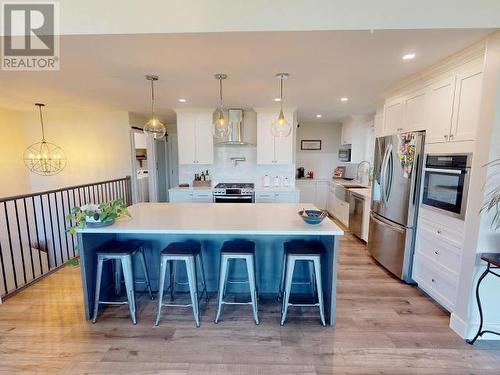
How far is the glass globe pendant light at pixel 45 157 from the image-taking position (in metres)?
A: 5.07

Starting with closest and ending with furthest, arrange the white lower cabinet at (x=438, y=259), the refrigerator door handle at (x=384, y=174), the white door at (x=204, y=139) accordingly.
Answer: the white lower cabinet at (x=438, y=259)
the refrigerator door handle at (x=384, y=174)
the white door at (x=204, y=139)

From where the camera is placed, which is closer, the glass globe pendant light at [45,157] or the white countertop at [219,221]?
the white countertop at [219,221]

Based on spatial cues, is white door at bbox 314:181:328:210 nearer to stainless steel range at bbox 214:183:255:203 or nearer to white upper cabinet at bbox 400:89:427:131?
stainless steel range at bbox 214:183:255:203

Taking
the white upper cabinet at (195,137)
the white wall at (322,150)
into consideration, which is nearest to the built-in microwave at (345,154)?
the white wall at (322,150)

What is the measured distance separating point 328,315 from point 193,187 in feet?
11.0

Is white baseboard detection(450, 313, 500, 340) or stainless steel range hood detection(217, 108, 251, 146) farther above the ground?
stainless steel range hood detection(217, 108, 251, 146)

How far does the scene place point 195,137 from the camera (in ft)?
15.8

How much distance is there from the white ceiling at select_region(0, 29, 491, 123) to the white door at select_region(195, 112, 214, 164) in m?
0.80

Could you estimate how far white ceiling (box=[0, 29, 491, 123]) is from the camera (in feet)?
6.24

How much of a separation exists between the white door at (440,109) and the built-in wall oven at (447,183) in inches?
7.8

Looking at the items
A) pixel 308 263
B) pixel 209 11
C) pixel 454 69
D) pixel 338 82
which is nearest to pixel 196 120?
pixel 338 82

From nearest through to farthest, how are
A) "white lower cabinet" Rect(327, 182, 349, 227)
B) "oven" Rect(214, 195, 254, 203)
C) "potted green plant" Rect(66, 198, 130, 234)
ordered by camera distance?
"potted green plant" Rect(66, 198, 130, 234), "oven" Rect(214, 195, 254, 203), "white lower cabinet" Rect(327, 182, 349, 227)

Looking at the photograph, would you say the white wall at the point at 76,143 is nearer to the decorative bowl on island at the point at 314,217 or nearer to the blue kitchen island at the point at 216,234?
the blue kitchen island at the point at 216,234

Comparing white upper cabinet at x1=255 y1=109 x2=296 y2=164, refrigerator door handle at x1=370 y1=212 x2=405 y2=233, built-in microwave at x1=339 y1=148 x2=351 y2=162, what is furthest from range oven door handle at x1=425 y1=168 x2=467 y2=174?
built-in microwave at x1=339 y1=148 x2=351 y2=162
